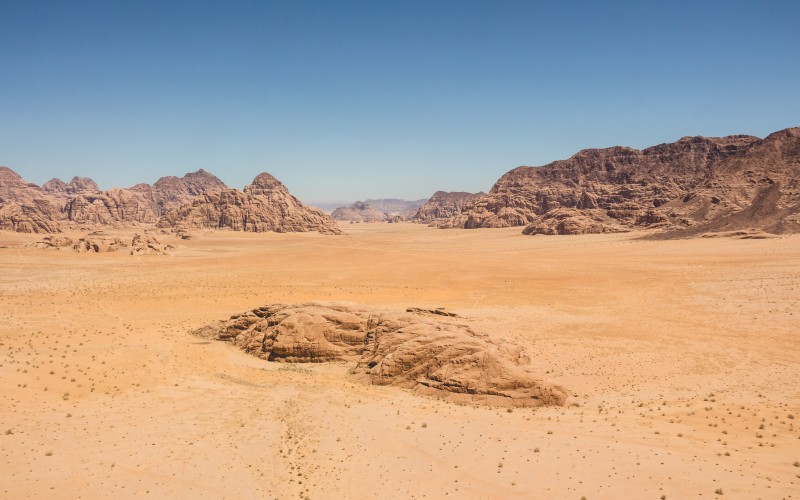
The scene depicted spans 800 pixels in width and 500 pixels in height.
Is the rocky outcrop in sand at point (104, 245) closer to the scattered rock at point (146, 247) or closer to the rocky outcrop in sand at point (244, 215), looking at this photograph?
the scattered rock at point (146, 247)

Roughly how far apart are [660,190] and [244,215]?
114577 millimetres

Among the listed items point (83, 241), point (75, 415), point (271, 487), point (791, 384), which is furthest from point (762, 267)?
point (83, 241)

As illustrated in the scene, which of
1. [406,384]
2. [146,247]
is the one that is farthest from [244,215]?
[406,384]

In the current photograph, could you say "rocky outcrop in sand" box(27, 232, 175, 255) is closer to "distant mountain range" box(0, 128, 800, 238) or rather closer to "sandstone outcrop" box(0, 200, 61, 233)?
"distant mountain range" box(0, 128, 800, 238)

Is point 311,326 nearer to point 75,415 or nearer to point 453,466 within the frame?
point 75,415

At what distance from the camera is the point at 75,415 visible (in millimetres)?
12641

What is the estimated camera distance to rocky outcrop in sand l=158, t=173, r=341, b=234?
11800 centimetres

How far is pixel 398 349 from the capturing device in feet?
56.1

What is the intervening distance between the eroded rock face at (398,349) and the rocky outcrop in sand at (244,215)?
93.8m

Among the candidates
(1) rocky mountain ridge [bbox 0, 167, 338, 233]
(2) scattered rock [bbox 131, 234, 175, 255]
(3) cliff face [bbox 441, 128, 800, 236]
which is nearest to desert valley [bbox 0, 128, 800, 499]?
(2) scattered rock [bbox 131, 234, 175, 255]

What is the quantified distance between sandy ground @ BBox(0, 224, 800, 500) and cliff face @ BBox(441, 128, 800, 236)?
48.9 metres

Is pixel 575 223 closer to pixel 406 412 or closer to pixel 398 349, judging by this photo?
pixel 398 349

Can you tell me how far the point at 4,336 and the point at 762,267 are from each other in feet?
167

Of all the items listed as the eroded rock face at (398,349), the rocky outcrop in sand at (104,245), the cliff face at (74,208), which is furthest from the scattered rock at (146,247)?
the cliff face at (74,208)
